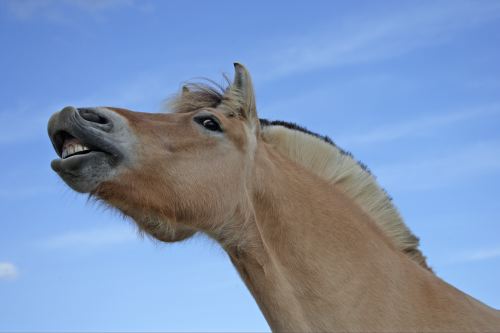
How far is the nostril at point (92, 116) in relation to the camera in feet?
17.1

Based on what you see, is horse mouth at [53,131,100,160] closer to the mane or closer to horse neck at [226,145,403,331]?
the mane

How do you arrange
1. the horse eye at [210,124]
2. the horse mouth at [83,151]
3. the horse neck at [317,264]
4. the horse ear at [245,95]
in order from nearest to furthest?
the horse neck at [317,264] < the horse mouth at [83,151] < the horse eye at [210,124] < the horse ear at [245,95]

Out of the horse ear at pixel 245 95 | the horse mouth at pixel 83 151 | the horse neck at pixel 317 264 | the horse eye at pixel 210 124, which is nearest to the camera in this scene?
the horse neck at pixel 317 264

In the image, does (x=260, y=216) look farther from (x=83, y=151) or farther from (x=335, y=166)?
(x=83, y=151)

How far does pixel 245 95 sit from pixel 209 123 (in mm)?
502

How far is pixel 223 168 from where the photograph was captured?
5.46m

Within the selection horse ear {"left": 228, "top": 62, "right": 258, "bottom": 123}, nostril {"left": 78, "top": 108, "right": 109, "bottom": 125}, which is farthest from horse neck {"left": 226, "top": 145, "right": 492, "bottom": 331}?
nostril {"left": 78, "top": 108, "right": 109, "bottom": 125}

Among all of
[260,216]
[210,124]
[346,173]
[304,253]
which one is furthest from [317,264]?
[210,124]

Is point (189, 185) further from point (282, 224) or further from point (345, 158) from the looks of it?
point (345, 158)

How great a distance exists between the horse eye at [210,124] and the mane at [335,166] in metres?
0.39

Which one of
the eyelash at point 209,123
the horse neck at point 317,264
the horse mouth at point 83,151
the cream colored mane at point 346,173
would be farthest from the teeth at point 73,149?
the cream colored mane at point 346,173

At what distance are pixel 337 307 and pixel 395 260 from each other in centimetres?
81

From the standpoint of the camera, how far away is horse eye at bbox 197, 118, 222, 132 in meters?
5.69

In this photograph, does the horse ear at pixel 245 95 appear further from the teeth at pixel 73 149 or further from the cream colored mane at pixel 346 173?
the teeth at pixel 73 149
